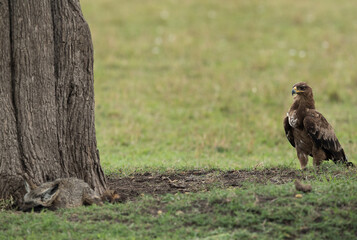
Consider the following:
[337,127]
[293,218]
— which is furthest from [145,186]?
[337,127]

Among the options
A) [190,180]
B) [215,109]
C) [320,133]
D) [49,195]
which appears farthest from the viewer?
[215,109]

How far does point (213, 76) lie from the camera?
55.0 ft

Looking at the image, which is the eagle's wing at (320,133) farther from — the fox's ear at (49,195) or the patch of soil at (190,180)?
the fox's ear at (49,195)

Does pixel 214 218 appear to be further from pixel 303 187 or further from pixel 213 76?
pixel 213 76

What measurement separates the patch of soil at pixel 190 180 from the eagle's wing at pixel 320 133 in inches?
33.1

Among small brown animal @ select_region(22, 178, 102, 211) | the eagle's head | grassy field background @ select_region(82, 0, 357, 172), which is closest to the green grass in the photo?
small brown animal @ select_region(22, 178, 102, 211)

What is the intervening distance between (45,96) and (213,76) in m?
10.2

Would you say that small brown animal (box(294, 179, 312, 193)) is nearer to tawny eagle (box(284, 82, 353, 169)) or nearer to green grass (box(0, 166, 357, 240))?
green grass (box(0, 166, 357, 240))

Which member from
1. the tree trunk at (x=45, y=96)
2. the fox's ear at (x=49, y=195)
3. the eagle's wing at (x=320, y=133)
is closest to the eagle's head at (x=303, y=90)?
the eagle's wing at (x=320, y=133)

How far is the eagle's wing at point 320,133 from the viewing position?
873cm

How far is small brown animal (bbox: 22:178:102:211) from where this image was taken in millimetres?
6547

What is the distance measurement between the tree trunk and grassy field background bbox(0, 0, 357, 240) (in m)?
0.69

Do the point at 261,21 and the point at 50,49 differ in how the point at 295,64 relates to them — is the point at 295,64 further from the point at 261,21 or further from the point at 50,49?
the point at 50,49

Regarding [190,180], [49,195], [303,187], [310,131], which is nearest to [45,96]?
[49,195]
